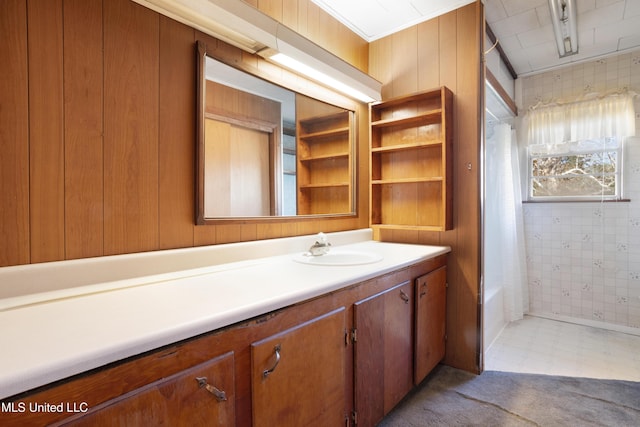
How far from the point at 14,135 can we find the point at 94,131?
197 millimetres

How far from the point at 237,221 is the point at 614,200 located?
3052mm

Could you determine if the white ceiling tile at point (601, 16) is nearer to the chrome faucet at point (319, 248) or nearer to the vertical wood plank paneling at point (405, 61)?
the vertical wood plank paneling at point (405, 61)

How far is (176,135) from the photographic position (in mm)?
1273

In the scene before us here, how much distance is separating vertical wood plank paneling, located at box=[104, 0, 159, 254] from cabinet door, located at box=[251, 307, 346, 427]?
642 millimetres

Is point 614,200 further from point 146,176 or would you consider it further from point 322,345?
point 146,176

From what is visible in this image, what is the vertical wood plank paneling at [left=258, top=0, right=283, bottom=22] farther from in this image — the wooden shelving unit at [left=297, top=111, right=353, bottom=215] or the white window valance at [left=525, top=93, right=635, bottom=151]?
the white window valance at [left=525, top=93, right=635, bottom=151]

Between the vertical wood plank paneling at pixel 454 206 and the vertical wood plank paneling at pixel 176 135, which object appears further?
the vertical wood plank paneling at pixel 454 206

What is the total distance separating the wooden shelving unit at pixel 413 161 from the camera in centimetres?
196

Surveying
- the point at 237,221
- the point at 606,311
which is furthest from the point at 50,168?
the point at 606,311

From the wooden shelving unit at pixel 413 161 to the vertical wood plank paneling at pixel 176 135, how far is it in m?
1.27

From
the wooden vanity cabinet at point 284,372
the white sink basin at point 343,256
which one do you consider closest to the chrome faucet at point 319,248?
the white sink basin at point 343,256

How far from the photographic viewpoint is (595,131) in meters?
2.67

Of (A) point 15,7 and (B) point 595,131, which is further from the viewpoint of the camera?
(B) point 595,131

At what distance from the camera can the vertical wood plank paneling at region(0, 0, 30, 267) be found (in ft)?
2.97
